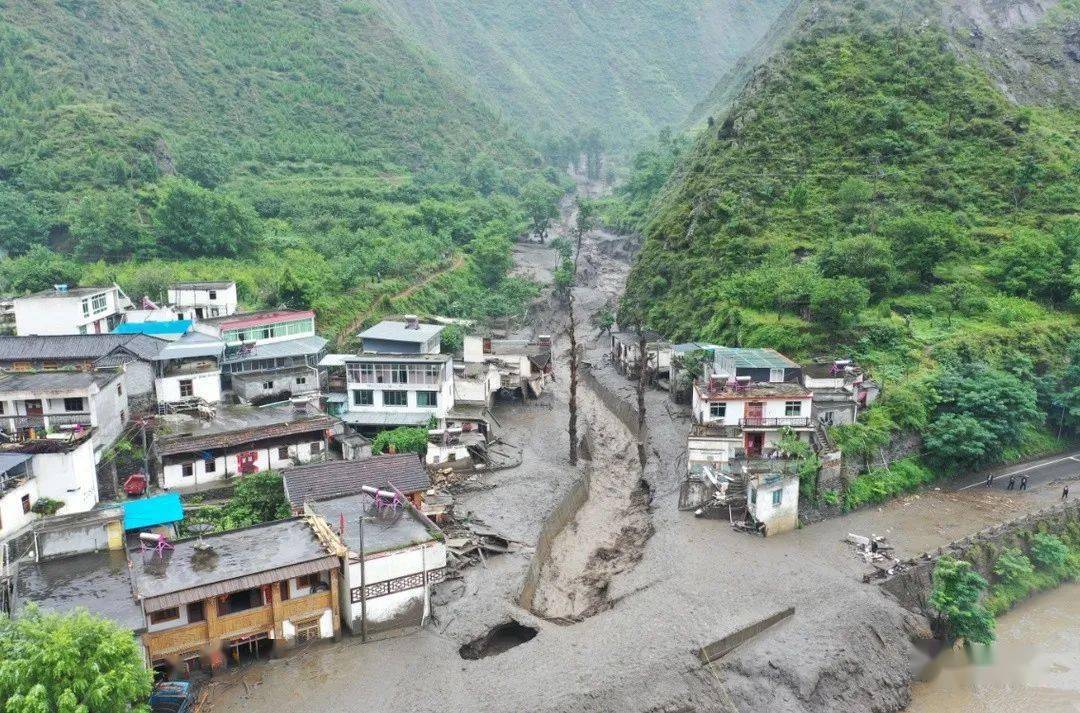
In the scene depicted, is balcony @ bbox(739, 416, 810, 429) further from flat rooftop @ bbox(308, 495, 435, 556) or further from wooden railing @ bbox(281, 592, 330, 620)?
wooden railing @ bbox(281, 592, 330, 620)

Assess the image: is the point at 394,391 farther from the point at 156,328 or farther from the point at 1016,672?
the point at 1016,672

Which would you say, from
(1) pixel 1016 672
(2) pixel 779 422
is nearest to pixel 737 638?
(1) pixel 1016 672

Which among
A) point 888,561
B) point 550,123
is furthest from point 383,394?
point 550,123

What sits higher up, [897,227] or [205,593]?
[897,227]

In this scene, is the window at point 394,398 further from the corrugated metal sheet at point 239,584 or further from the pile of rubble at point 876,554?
the pile of rubble at point 876,554

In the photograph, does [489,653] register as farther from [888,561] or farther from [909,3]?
[909,3]

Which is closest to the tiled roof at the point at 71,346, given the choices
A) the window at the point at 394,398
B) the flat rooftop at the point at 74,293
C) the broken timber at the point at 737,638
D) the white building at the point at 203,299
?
the flat rooftop at the point at 74,293

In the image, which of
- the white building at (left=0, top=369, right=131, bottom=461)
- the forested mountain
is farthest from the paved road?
the white building at (left=0, top=369, right=131, bottom=461)
